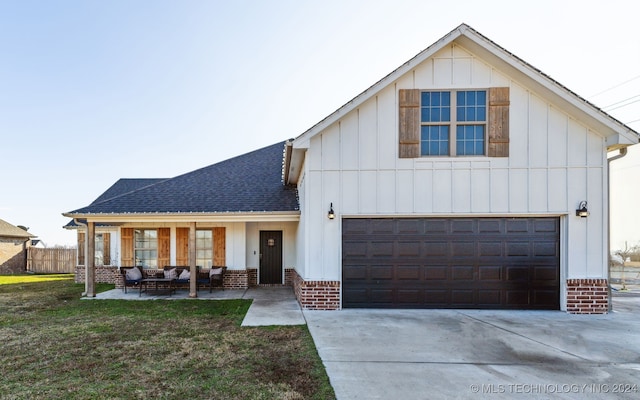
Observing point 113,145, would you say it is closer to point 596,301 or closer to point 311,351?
point 311,351

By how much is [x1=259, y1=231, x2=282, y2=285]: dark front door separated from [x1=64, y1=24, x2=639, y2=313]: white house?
444 centimetres

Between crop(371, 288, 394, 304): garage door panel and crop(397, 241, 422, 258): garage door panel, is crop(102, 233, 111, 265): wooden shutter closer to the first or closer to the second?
crop(371, 288, 394, 304): garage door panel

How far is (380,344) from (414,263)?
124 inches

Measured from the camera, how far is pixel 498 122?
8008 millimetres

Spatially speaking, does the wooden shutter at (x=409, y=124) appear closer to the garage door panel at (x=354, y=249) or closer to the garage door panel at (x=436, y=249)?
the garage door panel at (x=436, y=249)

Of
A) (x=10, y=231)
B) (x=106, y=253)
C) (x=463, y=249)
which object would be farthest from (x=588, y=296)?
(x=10, y=231)

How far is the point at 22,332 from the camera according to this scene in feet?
20.9

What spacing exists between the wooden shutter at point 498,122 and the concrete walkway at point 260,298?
6.26m

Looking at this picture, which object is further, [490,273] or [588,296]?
[490,273]

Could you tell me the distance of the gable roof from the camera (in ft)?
24.7

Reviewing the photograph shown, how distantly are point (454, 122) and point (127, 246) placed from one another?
476 inches

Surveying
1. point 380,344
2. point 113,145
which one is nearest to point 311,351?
point 380,344

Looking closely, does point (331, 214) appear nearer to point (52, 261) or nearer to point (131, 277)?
point (131, 277)

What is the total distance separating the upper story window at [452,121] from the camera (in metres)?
8.02
